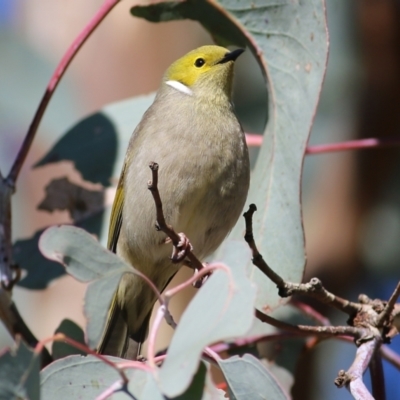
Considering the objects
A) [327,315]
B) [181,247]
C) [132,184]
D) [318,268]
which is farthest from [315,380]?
[181,247]

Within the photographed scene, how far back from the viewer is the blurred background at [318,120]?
203 inches

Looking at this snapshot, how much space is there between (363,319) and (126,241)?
3.64 ft

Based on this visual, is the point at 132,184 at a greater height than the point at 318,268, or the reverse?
the point at 132,184

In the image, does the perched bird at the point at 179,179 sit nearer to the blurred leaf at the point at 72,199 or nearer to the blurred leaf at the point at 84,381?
the blurred leaf at the point at 72,199

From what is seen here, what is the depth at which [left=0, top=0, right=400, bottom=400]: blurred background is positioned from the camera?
16.9 feet

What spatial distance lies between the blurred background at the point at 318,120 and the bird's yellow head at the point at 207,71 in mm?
1146

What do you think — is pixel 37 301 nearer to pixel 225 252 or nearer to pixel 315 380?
pixel 315 380

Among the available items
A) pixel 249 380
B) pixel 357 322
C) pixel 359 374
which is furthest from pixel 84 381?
pixel 357 322

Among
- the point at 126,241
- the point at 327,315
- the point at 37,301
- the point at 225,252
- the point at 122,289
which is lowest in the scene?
the point at 37,301

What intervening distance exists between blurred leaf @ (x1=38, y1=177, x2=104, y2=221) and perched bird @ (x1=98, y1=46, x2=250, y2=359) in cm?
37

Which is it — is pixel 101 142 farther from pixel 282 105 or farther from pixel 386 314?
pixel 386 314

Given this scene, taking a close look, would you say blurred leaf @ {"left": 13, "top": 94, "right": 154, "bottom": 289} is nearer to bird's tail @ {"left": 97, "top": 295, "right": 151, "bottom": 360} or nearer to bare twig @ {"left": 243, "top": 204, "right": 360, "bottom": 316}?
bird's tail @ {"left": 97, "top": 295, "right": 151, "bottom": 360}

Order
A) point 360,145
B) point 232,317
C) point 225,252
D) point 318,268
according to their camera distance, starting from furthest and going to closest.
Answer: point 318,268 < point 360,145 < point 225,252 < point 232,317

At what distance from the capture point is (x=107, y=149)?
3.57 m
